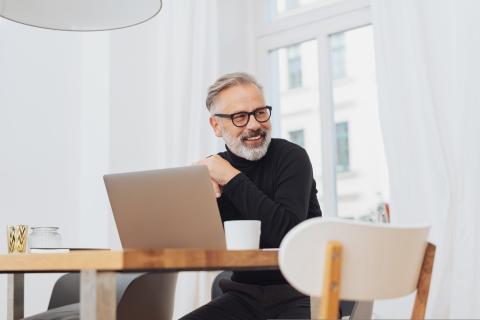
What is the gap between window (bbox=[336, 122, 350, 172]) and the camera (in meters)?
3.76

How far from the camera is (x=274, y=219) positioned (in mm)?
2020

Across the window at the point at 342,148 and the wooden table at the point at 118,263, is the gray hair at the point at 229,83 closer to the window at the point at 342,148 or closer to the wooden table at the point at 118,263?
the wooden table at the point at 118,263

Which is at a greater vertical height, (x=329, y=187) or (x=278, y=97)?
(x=278, y=97)

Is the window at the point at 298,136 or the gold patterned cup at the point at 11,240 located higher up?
the window at the point at 298,136

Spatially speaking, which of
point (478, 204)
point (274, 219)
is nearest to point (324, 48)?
point (478, 204)

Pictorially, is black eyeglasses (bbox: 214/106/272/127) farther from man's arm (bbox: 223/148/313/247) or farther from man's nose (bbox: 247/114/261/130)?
man's arm (bbox: 223/148/313/247)

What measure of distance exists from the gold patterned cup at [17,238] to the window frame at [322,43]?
209 centimetres

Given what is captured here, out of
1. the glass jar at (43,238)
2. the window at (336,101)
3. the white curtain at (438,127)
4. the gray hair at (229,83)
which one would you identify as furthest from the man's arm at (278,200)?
the window at (336,101)

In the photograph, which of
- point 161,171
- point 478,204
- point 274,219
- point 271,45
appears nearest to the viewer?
point 161,171

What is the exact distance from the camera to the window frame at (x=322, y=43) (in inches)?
148

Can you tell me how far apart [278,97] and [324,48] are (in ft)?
1.49

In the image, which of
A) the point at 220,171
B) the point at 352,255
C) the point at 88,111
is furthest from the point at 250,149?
the point at 88,111

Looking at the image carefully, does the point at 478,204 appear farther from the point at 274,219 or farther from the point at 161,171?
the point at 161,171

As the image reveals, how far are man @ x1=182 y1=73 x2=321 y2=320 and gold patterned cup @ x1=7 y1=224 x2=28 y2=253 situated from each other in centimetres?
53
